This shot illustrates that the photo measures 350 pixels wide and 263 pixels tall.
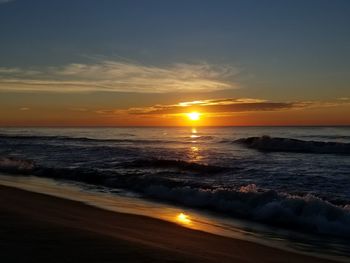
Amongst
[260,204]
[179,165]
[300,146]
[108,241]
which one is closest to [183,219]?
[260,204]

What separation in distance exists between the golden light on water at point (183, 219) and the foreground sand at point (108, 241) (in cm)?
54

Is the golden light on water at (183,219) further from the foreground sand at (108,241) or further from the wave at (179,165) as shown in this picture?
the wave at (179,165)

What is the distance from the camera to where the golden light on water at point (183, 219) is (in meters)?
9.14

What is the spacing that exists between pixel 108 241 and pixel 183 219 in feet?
11.4

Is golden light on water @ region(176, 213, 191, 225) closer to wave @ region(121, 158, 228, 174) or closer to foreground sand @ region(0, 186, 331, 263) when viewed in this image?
foreground sand @ region(0, 186, 331, 263)

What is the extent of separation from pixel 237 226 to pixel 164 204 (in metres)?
3.18

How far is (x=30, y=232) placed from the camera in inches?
254

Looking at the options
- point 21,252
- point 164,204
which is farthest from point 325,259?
point 164,204

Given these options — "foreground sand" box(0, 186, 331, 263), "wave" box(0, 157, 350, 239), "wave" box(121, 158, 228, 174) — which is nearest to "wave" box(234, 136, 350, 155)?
"wave" box(121, 158, 228, 174)

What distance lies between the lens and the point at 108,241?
6262mm

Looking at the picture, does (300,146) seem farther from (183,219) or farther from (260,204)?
(183,219)

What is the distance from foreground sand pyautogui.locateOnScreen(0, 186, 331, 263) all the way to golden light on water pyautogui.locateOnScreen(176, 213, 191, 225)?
54 cm

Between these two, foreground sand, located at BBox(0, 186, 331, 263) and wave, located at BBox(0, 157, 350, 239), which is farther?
wave, located at BBox(0, 157, 350, 239)

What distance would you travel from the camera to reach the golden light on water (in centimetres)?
914
